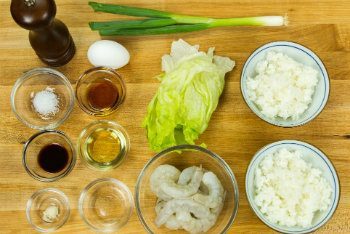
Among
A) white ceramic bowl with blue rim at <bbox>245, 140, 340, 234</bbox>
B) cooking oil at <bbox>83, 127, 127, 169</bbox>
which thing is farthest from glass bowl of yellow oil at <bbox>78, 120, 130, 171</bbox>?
white ceramic bowl with blue rim at <bbox>245, 140, 340, 234</bbox>

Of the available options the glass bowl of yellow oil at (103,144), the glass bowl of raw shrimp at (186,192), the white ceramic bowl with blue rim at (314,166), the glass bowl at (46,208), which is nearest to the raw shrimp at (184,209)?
the glass bowl of raw shrimp at (186,192)

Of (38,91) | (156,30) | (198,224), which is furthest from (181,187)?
(38,91)

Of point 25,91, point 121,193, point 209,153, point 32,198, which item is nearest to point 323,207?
point 209,153

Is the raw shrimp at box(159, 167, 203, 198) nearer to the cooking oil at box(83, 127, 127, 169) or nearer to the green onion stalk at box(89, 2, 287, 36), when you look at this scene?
the cooking oil at box(83, 127, 127, 169)

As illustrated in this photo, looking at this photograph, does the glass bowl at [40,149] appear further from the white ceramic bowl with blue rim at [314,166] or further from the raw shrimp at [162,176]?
the white ceramic bowl with blue rim at [314,166]

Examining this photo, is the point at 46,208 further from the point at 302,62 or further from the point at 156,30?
the point at 302,62

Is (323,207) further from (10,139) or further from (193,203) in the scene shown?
(10,139)
